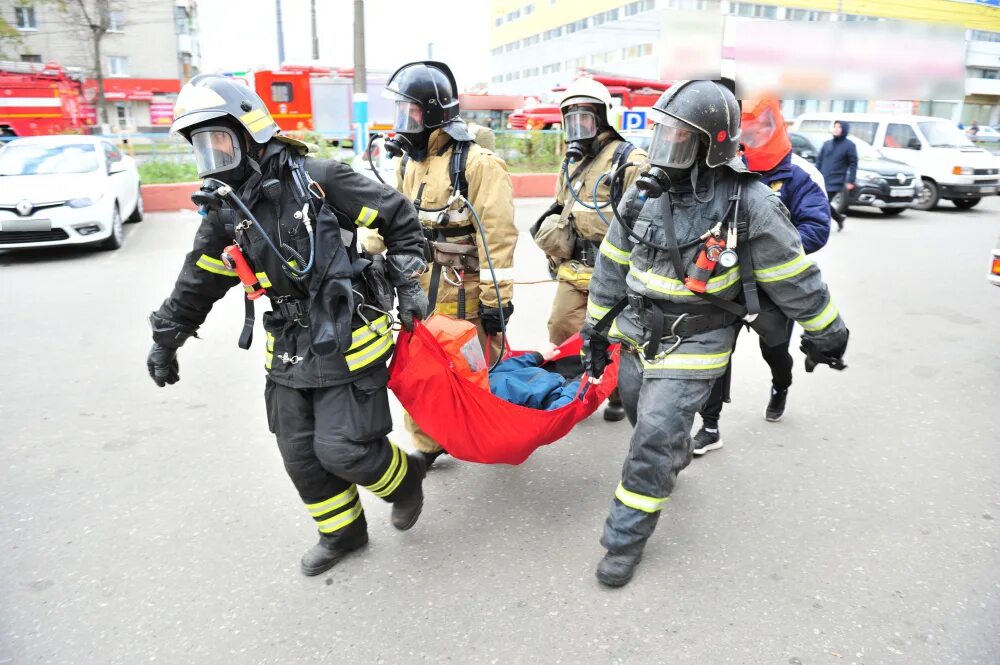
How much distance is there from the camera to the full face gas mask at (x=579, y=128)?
12.8ft

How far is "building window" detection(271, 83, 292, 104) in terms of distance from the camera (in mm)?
23062

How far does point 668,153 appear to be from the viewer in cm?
264

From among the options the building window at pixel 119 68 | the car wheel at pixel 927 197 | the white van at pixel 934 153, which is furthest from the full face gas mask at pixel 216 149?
the building window at pixel 119 68

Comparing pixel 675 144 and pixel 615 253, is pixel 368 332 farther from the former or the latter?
pixel 675 144

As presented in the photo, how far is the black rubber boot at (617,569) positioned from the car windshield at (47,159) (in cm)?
919

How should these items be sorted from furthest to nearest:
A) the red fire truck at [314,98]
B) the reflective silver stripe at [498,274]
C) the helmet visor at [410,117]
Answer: the red fire truck at [314,98]
the reflective silver stripe at [498,274]
the helmet visor at [410,117]

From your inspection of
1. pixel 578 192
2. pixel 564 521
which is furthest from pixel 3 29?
pixel 564 521

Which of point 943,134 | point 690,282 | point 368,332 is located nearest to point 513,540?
point 368,332

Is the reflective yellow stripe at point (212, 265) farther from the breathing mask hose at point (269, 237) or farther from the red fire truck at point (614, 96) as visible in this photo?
the red fire truck at point (614, 96)

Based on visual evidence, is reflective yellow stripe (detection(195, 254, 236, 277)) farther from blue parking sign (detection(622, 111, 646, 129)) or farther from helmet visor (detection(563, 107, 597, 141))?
blue parking sign (detection(622, 111, 646, 129))

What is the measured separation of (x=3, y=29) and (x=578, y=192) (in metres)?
16.6

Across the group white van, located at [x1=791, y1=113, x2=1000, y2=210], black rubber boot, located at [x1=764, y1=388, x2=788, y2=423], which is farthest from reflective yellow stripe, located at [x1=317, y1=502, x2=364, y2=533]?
white van, located at [x1=791, y1=113, x2=1000, y2=210]

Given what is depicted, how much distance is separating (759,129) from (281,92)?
882 inches

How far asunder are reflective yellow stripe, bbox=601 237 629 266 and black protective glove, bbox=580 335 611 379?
0.34 meters
